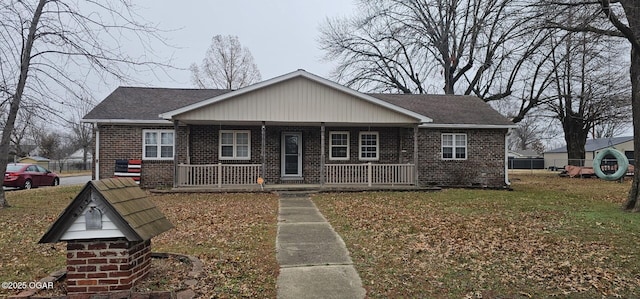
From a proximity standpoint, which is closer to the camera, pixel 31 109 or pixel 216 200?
pixel 31 109

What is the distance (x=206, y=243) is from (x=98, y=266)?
289 centimetres

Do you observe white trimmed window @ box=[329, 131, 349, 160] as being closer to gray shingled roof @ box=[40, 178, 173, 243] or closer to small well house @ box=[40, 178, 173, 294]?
gray shingled roof @ box=[40, 178, 173, 243]

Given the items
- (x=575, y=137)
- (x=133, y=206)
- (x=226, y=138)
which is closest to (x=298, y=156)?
(x=226, y=138)

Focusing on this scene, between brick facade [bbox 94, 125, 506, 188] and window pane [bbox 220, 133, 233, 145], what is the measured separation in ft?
0.77

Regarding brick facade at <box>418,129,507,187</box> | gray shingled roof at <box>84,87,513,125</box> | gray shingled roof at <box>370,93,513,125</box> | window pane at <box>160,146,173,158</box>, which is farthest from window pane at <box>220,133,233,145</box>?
brick facade at <box>418,129,507,187</box>

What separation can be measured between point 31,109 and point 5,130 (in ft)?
5.48

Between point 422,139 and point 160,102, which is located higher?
point 160,102

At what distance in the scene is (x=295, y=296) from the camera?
443 centimetres

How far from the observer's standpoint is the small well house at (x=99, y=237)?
152 inches

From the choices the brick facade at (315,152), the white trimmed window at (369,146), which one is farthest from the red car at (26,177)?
the white trimmed window at (369,146)

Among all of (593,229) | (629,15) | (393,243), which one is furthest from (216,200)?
(629,15)

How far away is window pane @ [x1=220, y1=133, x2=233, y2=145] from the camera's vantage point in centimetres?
1664

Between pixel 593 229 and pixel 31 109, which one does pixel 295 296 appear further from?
pixel 31 109

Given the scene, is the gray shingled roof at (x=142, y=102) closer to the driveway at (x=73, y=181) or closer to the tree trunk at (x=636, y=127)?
the driveway at (x=73, y=181)
